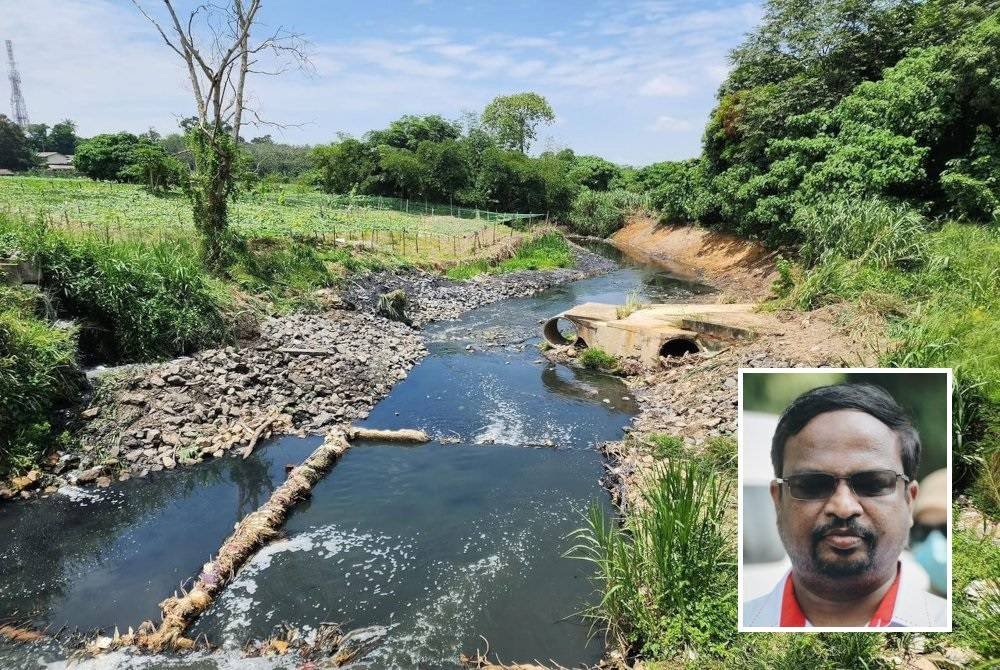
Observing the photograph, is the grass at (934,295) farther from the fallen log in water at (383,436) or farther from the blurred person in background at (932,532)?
the fallen log in water at (383,436)

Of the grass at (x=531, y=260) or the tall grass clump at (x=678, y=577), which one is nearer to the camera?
the tall grass clump at (x=678, y=577)

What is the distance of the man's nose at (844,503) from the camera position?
2.31 metres

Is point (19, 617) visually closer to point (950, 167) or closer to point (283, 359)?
point (283, 359)

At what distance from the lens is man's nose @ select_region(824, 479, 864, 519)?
2307 mm

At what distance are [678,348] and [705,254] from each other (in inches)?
700

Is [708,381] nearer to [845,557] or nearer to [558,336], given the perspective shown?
[558,336]

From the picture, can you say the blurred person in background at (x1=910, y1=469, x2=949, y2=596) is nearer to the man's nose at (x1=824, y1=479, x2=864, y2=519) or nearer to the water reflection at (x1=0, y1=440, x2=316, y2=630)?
the man's nose at (x1=824, y1=479, x2=864, y2=519)

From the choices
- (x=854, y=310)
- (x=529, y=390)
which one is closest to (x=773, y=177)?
(x=854, y=310)

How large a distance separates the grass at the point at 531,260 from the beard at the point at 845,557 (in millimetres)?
21274

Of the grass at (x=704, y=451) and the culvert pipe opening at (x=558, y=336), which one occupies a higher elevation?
the culvert pipe opening at (x=558, y=336)

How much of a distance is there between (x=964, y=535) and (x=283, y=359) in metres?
10.7

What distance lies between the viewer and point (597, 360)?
45.3 ft

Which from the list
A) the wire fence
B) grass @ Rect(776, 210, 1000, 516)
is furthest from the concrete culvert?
the wire fence

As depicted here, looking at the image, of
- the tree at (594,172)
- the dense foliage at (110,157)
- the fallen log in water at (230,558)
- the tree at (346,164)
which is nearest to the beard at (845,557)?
the fallen log in water at (230,558)
